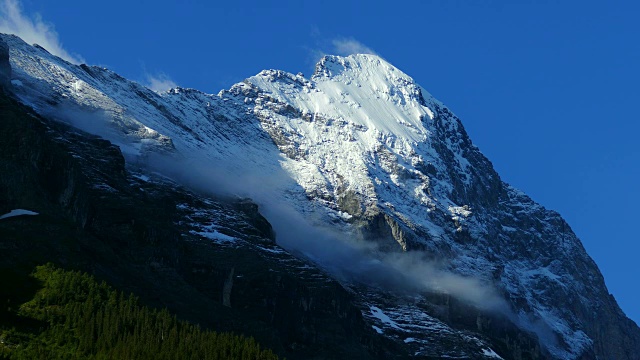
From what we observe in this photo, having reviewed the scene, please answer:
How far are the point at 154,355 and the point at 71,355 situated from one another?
1227 centimetres

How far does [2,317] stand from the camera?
199125 mm

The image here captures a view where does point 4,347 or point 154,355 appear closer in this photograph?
A: point 4,347

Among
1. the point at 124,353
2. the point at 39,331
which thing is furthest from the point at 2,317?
the point at 124,353

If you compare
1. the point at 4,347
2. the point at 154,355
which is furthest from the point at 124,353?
the point at 4,347

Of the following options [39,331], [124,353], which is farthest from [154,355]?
[39,331]

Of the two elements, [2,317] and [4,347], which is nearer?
[4,347]

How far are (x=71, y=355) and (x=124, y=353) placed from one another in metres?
7.60

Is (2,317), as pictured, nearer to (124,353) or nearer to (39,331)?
(39,331)

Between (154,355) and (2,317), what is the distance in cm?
2279

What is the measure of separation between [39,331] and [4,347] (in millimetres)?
12136

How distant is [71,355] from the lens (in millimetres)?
194875

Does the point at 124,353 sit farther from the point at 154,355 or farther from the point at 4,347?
the point at 4,347

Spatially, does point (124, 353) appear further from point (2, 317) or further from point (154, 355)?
point (2, 317)
